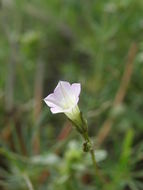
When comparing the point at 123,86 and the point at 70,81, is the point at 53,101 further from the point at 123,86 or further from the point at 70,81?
the point at 70,81

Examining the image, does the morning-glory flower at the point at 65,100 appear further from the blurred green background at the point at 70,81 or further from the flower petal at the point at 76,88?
the blurred green background at the point at 70,81

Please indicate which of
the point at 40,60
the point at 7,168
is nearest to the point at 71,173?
the point at 7,168

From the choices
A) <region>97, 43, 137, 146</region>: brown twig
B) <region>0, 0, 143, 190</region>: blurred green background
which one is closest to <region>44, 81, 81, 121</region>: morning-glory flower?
<region>0, 0, 143, 190</region>: blurred green background

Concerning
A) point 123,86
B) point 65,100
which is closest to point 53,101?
point 65,100

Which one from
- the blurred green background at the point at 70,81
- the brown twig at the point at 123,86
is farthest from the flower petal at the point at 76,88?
the brown twig at the point at 123,86

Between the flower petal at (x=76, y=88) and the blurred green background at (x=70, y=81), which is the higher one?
the blurred green background at (x=70, y=81)

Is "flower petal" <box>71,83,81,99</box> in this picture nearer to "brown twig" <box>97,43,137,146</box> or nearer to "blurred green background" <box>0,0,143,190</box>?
"blurred green background" <box>0,0,143,190</box>
